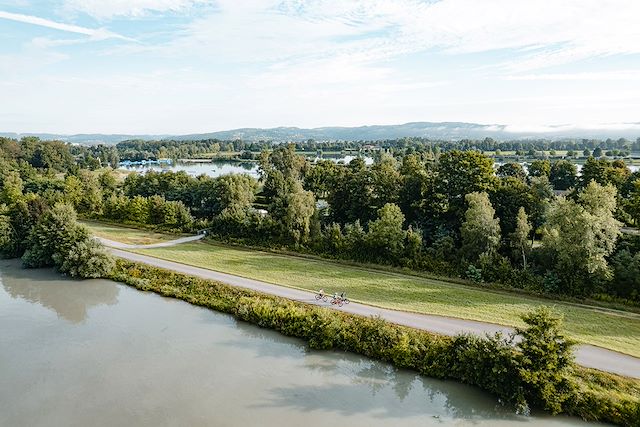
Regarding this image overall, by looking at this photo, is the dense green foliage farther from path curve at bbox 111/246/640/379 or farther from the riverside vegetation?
path curve at bbox 111/246/640/379

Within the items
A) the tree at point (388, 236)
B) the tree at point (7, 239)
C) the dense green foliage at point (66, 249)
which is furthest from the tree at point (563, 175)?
the tree at point (7, 239)

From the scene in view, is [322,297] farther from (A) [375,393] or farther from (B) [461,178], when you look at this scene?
(B) [461,178]

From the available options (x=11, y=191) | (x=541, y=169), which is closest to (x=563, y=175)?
(x=541, y=169)

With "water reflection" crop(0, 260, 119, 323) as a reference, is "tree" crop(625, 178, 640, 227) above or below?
above

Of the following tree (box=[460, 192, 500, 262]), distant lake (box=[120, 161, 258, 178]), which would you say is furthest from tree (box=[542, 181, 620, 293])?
Result: distant lake (box=[120, 161, 258, 178])

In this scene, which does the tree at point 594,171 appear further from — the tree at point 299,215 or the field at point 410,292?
the tree at point 299,215

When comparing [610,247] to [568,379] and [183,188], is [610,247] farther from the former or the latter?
[183,188]
